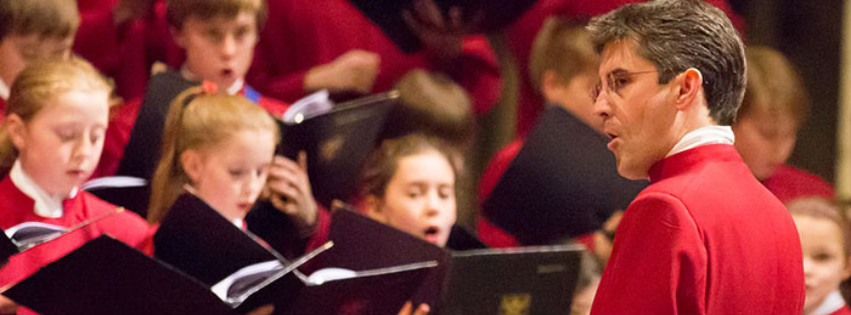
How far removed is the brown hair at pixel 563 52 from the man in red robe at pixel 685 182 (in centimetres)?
204

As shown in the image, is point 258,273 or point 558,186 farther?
point 558,186

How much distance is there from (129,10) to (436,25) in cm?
85

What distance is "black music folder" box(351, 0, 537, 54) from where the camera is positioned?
432 centimetres

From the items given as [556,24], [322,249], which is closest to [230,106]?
[322,249]

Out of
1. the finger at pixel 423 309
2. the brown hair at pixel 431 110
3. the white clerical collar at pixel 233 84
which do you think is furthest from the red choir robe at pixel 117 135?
the finger at pixel 423 309

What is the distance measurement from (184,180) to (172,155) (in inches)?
2.4

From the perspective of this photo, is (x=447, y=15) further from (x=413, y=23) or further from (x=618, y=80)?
(x=618, y=80)

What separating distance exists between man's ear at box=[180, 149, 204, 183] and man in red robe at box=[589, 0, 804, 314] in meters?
1.36

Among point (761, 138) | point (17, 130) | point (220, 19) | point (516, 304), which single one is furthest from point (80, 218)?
point (761, 138)

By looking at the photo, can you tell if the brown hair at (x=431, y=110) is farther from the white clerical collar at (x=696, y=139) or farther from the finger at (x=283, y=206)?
the white clerical collar at (x=696, y=139)

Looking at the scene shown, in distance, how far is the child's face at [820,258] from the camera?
382 cm

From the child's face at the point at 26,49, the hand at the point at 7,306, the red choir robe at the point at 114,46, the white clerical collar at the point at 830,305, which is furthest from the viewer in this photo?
the red choir robe at the point at 114,46

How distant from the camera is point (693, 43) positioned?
92.6 inches

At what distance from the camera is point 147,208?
3.65 meters
